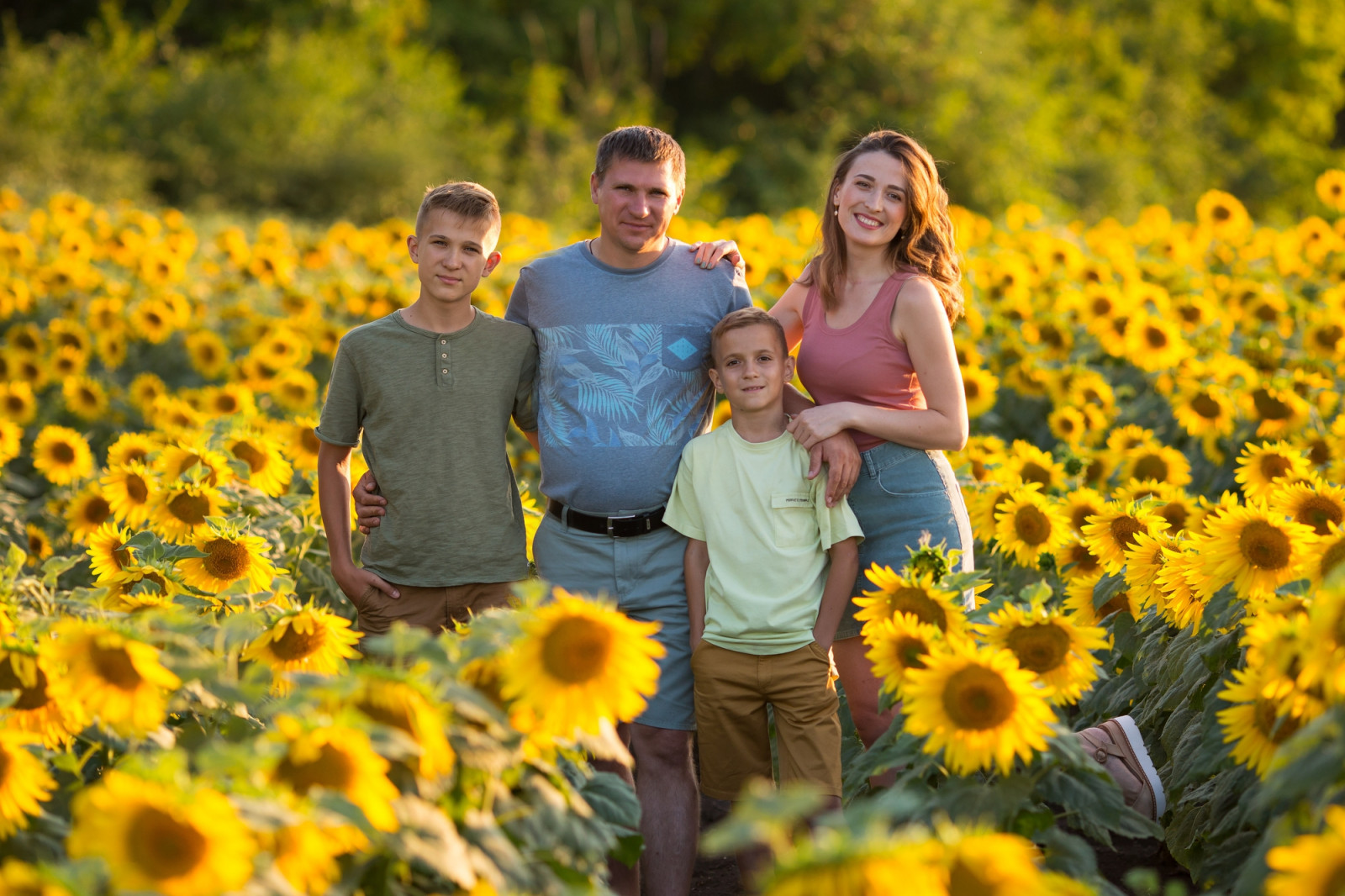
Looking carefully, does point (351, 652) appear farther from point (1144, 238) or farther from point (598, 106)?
point (598, 106)

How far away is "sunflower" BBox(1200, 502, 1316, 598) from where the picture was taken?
2838 mm

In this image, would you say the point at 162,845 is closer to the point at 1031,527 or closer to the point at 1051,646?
the point at 1051,646

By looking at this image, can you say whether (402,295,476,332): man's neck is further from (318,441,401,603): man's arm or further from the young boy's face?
the young boy's face

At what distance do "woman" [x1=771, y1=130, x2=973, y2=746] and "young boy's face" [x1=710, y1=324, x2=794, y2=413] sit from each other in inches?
4.3

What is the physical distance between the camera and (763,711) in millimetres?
3266

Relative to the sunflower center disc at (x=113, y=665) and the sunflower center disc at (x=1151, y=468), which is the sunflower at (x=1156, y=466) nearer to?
the sunflower center disc at (x=1151, y=468)

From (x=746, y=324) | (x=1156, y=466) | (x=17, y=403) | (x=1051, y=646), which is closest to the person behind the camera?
(x=1051, y=646)

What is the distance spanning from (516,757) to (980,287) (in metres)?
5.55

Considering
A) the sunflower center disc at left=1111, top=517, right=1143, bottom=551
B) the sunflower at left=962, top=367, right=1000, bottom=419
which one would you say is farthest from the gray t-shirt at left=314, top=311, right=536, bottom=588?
the sunflower at left=962, top=367, right=1000, bottom=419

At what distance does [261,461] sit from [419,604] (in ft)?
3.65

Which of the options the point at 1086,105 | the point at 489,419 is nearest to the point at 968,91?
the point at 1086,105

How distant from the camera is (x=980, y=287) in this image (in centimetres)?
710

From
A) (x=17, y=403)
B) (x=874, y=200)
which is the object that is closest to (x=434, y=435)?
(x=874, y=200)

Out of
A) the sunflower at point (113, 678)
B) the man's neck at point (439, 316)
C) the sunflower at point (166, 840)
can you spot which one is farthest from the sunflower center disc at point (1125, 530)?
the sunflower at point (166, 840)
